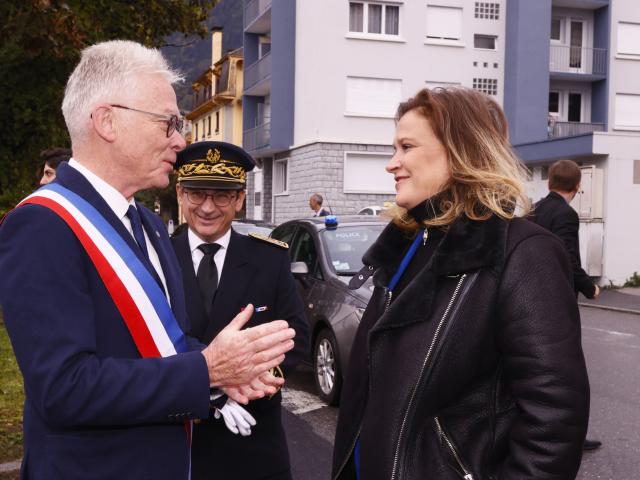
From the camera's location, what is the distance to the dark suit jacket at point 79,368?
5.67ft

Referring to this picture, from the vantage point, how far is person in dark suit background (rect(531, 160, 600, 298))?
590cm

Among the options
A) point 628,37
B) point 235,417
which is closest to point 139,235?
point 235,417

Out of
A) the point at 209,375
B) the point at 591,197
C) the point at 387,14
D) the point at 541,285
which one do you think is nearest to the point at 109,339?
the point at 209,375

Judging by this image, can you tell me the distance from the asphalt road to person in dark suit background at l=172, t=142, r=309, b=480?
7.22ft

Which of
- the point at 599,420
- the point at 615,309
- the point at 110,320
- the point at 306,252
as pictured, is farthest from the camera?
the point at 615,309

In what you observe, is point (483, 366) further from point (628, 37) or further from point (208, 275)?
point (628, 37)

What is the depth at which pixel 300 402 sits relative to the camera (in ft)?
23.5

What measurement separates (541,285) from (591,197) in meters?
19.0

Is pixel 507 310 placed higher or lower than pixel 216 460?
higher

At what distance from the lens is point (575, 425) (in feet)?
6.55

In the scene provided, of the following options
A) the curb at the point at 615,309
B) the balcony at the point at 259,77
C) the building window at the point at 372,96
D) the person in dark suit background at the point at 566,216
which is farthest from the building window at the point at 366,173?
the person in dark suit background at the point at 566,216

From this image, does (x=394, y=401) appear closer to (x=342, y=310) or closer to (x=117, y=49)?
(x=117, y=49)

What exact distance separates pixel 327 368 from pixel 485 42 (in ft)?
87.0

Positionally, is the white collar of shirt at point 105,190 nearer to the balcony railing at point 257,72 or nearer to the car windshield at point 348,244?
the car windshield at point 348,244
